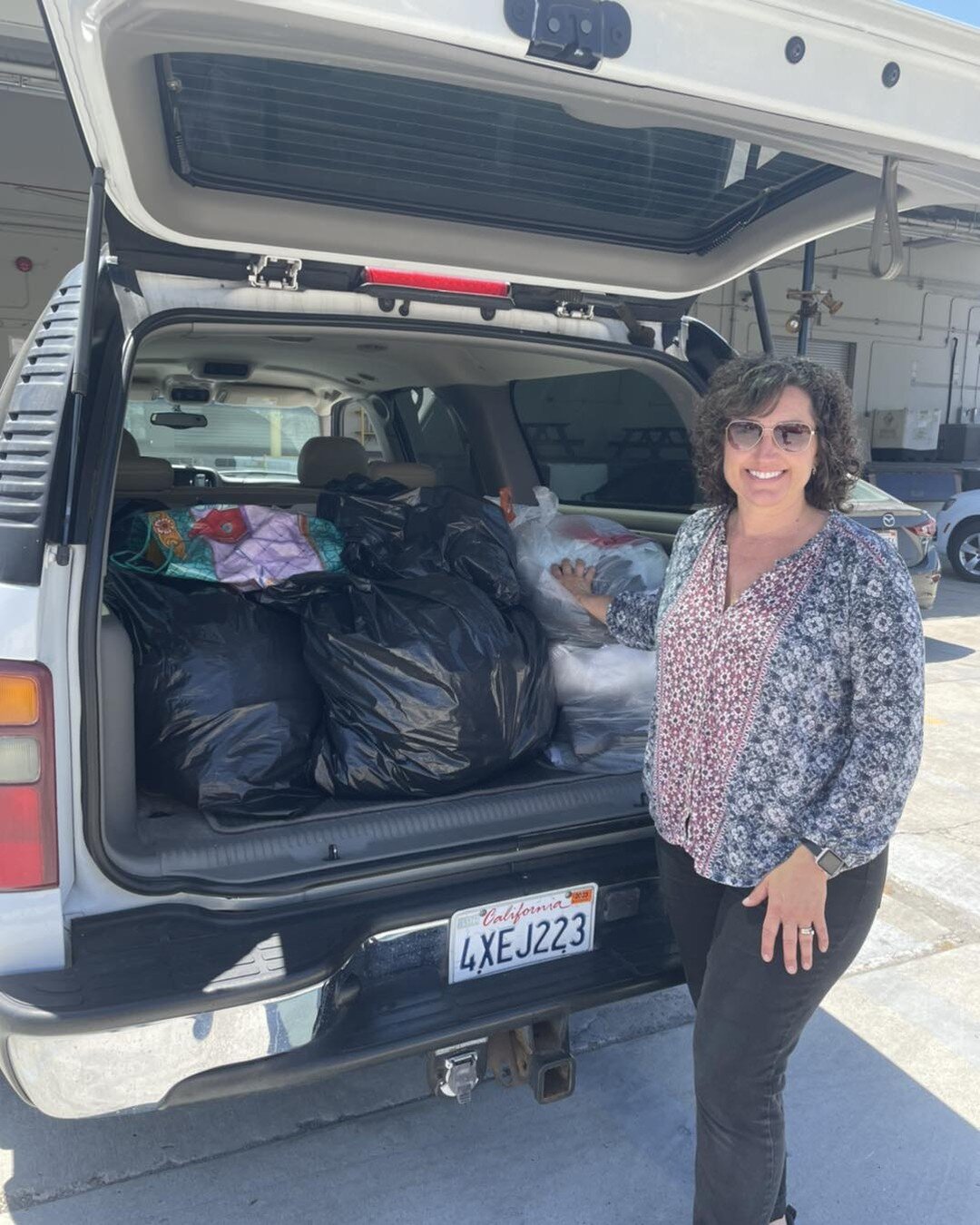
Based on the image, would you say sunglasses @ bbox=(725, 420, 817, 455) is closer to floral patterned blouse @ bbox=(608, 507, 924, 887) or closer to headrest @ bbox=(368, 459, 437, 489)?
floral patterned blouse @ bbox=(608, 507, 924, 887)

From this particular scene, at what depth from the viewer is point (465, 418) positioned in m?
3.89

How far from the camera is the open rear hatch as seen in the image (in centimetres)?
124

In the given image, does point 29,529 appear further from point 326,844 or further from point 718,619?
point 718,619

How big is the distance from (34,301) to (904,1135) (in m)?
9.84

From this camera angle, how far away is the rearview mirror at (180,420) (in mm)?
4016

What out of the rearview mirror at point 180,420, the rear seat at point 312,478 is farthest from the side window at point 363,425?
the rearview mirror at point 180,420

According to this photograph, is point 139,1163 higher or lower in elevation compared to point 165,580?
lower

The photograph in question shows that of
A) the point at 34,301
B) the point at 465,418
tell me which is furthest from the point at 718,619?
the point at 34,301

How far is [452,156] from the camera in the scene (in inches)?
75.9

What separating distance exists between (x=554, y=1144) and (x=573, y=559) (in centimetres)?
146

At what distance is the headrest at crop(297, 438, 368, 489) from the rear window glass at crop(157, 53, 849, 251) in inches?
77.8

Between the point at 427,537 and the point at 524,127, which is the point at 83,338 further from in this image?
the point at 427,537

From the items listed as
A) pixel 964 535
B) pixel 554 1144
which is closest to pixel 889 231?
pixel 554 1144

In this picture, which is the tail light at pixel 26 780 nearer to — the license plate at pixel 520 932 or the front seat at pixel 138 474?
the license plate at pixel 520 932
